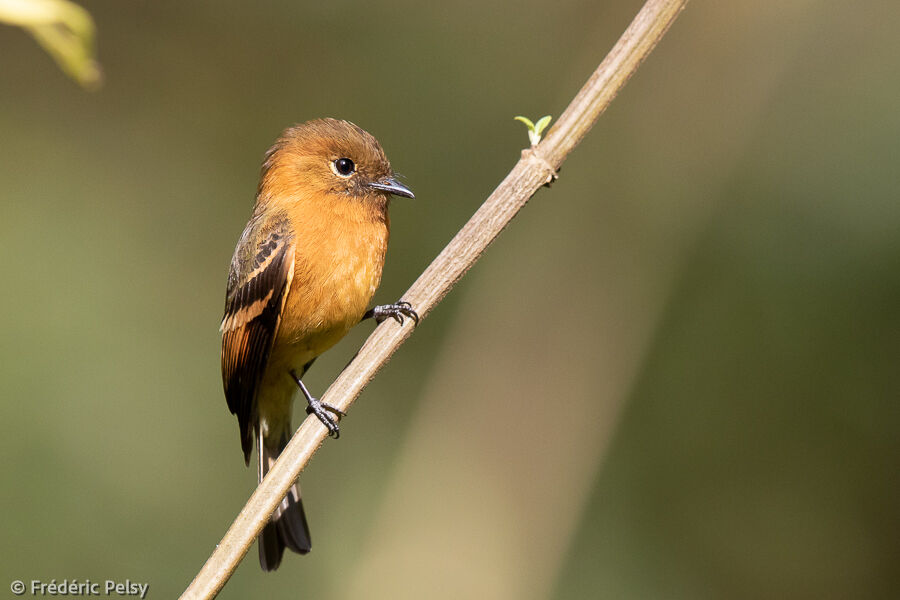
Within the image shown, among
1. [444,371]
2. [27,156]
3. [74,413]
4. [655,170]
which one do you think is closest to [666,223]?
[655,170]

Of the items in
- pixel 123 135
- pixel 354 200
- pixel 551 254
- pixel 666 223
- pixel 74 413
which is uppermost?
pixel 666 223

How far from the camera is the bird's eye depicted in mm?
4224

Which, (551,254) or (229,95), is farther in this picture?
(229,95)

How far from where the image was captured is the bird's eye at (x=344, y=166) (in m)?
4.22

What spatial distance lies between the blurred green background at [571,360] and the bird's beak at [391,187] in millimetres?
1558

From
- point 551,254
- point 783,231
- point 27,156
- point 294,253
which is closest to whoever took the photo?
point 294,253

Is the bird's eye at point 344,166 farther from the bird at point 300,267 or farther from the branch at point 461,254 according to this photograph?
the branch at point 461,254

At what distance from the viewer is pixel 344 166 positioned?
4.23 m

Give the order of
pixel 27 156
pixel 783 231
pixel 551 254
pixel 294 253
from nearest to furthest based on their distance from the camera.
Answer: pixel 294 253 < pixel 783 231 < pixel 551 254 < pixel 27 156

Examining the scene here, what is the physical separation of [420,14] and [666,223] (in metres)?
2.34

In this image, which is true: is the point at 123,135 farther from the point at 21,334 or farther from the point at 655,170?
the point at 655,170

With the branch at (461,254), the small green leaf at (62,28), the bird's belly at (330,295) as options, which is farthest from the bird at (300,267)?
the small green leaf at (62,28)

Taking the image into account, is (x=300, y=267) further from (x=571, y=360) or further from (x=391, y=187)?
(x=571, y=360)

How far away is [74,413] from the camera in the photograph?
540 centimetres
